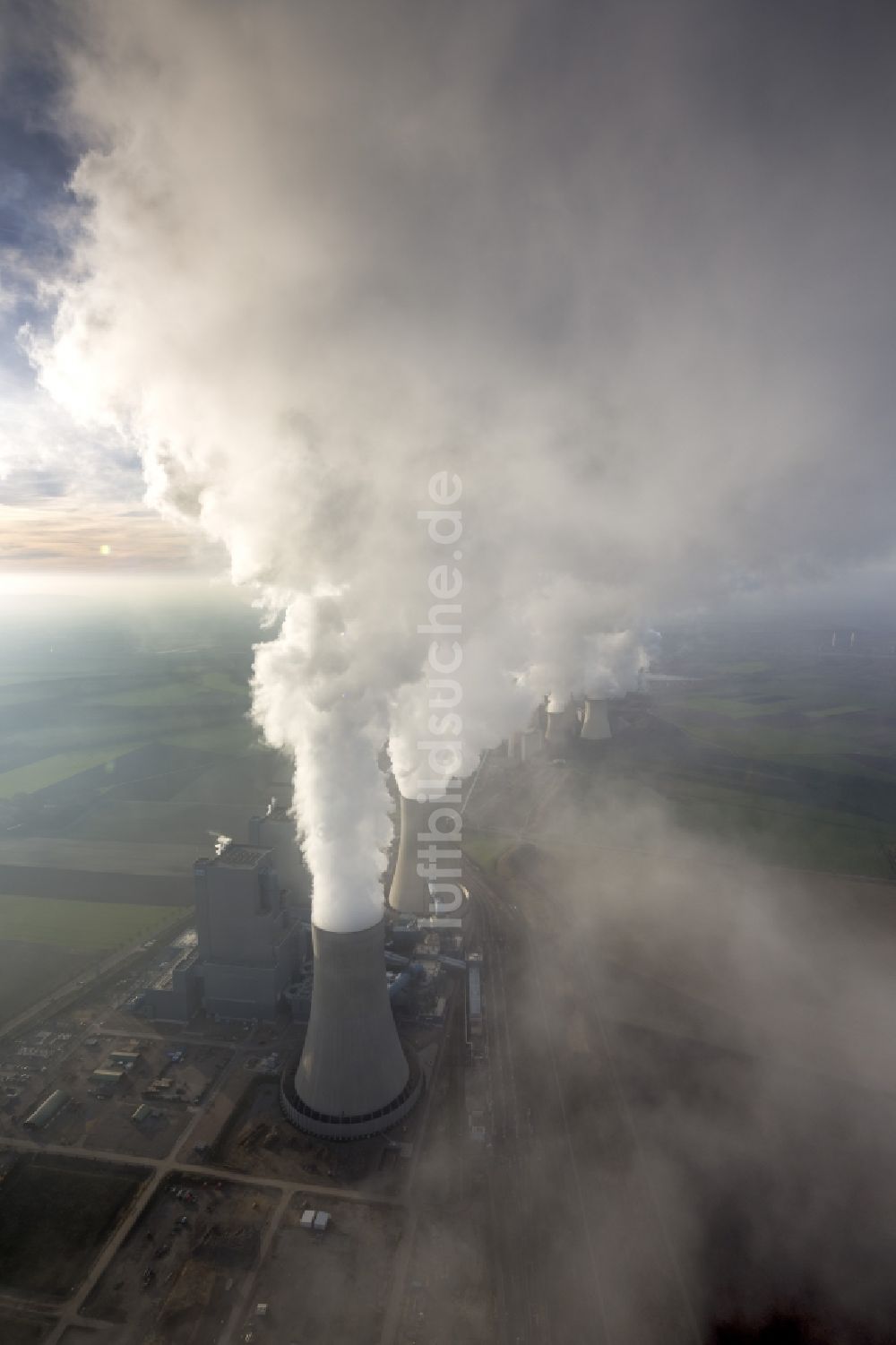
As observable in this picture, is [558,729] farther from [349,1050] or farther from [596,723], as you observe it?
[349,1050]

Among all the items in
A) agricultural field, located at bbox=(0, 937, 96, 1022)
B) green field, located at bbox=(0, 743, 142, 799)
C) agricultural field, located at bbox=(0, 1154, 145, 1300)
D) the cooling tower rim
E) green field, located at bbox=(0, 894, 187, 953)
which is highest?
green field, located at bbox=(0, 743, 142, 799)

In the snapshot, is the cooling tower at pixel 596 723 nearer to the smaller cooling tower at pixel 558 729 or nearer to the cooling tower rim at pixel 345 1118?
the smaller cooling tower at pixel 558 729

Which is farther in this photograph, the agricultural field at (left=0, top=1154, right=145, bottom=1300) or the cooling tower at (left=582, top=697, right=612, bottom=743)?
the cooling tower at (left=582, top=697, right=612, bottom=743)

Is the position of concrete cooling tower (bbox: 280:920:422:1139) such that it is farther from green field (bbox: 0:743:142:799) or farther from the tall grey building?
green field (bbox: 0:743:142:799)

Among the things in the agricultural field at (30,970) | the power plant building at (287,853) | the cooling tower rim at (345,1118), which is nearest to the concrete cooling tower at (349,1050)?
the cooling tower rim at (345,1118)

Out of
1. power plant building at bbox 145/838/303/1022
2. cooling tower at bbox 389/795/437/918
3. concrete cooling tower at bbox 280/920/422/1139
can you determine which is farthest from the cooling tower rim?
cooling tower at bbox 389/795/437/918

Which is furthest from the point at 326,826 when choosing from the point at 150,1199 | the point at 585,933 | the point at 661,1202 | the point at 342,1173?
the point at 585,933

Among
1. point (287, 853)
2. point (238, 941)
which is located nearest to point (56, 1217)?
point (238, 941)

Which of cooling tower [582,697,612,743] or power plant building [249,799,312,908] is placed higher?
cooling tower [582,697,612,743]
